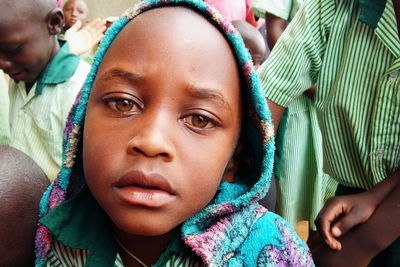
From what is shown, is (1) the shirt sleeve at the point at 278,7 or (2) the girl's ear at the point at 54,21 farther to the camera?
(1) the shirt sleeve at the point at 278,7

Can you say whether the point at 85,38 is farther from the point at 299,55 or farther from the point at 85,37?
the point at 299,55

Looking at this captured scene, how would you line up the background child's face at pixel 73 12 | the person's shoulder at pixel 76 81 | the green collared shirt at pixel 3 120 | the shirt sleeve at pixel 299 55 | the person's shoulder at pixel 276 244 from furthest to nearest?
1. the background child's face at pixel 73 12
2. the person's shoulder at pixel 76 81
3. the green collared shirt at pixel 3 120
4. the shirt sleeve at pixel 299 55
5. the person's shoulder at pixel 276 244

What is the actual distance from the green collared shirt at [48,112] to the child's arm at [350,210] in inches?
→ 47.2

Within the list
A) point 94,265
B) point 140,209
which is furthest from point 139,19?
point 94,265

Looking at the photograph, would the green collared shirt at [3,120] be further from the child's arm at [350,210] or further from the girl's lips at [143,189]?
the child's arm at [350,210]

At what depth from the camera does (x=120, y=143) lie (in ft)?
2.15

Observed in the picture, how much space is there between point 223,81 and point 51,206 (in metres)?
0.43

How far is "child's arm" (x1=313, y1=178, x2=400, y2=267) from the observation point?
0.91 metres

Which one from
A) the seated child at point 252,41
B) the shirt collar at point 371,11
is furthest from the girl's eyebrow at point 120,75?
the seated child at point 252,41

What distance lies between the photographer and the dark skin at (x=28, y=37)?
1657 mm

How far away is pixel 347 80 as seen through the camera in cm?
110

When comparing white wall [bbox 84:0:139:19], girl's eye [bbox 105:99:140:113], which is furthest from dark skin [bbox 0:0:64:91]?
white wall [bbox 84:0:139:19]

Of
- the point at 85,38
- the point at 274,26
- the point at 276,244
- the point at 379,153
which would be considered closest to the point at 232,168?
the point at 276,244

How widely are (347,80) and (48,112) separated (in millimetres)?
1267
